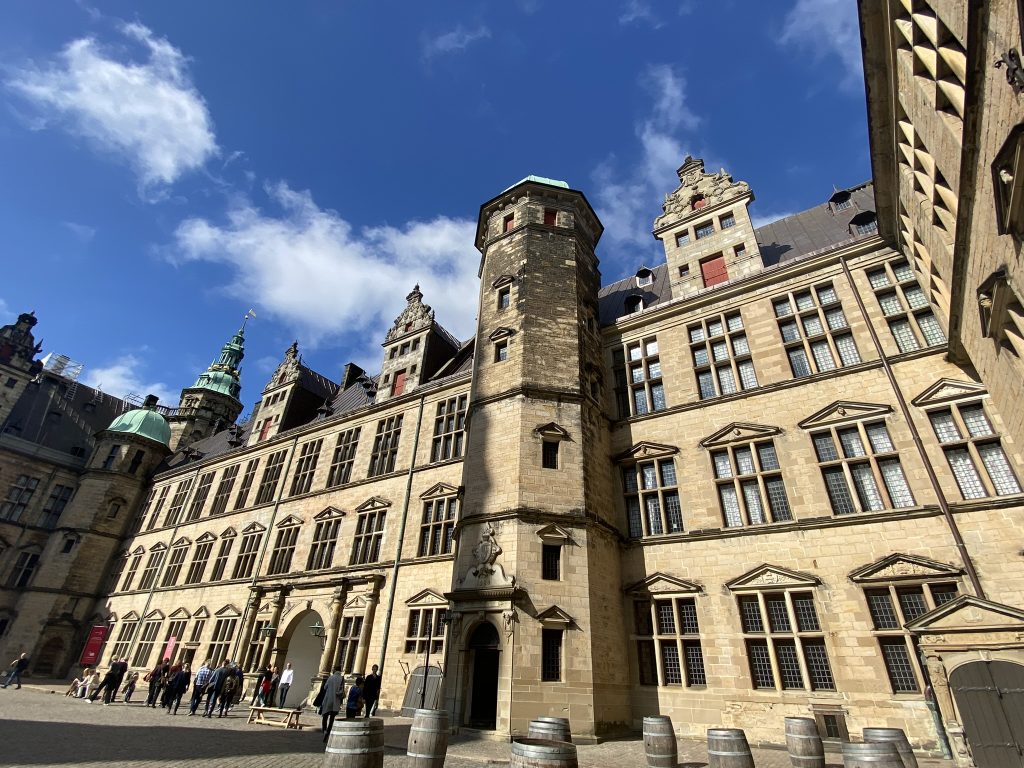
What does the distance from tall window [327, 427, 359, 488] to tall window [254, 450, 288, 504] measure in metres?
4.15

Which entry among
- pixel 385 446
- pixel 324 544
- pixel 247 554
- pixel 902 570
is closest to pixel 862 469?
pixel 902 570

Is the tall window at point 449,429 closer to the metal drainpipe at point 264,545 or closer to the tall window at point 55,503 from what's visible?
the metal drainpipe at point 264,545

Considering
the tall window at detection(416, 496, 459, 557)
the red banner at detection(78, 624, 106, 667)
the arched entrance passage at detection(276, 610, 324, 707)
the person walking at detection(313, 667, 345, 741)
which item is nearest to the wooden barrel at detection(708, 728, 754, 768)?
the person walking at detection(313, 667, 345, 741)

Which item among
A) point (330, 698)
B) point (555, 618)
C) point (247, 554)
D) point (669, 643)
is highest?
point (247, 554)

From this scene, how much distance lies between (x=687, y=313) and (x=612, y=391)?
3.94 m

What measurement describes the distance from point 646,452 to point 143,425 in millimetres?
37496

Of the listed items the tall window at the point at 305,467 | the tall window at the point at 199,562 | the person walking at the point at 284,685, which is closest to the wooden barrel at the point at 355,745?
the person walking at the point at 284,685

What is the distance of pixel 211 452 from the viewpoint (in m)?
36.0

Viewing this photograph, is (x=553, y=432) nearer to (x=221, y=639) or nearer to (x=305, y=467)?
(x=305, y=467)

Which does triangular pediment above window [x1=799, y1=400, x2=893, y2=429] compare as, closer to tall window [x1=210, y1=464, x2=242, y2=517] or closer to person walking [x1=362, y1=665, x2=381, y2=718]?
person walking [x1=362, y1=665, x2=381, y2=718]

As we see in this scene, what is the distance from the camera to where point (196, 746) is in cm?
976

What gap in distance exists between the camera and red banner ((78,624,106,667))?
28.6 m

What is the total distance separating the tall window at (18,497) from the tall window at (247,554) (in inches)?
768

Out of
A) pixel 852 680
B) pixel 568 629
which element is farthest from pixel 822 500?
pixel 568 629
